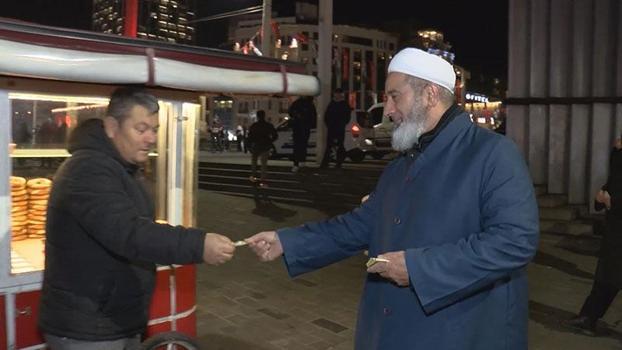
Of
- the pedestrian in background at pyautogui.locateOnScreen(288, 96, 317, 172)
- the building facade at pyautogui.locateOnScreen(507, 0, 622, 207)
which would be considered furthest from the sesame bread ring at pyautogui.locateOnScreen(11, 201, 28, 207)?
the pedestrian in background at pyautogui.locateOnScreen(288, 96, 317, 172)

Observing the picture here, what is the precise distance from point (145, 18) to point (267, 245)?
2.78 m

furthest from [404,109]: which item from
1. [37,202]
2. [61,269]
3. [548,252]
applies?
[548,252]

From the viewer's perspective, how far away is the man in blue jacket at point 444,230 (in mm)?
2139

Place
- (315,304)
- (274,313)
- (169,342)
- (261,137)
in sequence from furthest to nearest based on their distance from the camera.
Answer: (261,137)
(315,304)
(274,313)
(169,342)

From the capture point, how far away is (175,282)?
3.98m

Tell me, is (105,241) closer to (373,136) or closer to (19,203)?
(19,203)

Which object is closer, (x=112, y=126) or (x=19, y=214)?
(x=112, y=126)

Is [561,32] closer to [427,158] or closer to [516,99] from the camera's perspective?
[516,99]

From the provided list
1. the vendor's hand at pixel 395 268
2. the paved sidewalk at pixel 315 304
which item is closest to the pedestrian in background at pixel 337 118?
the paved sidewalk at pixel 315 304

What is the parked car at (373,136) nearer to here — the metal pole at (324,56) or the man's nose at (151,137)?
the metal pole at (324,56)

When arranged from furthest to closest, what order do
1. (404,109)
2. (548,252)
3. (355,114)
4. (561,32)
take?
(355,114), (561,32), (548,252), (404,109)

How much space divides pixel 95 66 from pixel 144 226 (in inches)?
40.5

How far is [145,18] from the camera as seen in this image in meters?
4.76

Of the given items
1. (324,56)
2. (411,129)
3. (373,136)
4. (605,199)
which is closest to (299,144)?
(324,56)
